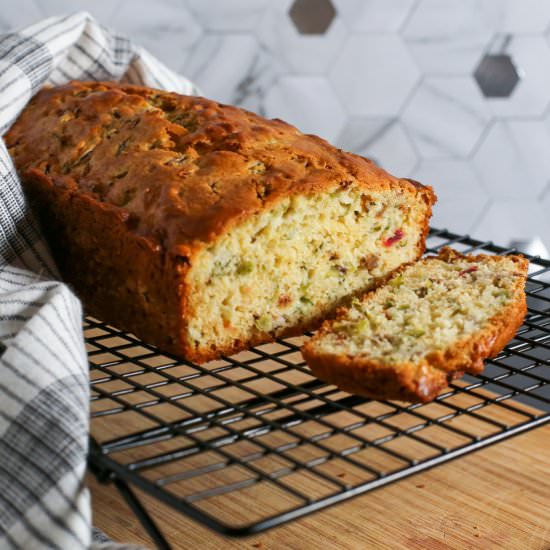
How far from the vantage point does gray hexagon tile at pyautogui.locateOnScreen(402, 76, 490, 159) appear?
3.46 m

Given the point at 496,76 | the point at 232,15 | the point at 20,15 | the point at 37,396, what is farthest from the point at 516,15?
the point at 37,396

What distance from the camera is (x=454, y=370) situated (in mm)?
1432

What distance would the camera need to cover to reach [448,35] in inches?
134

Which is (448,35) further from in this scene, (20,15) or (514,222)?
(20,15)

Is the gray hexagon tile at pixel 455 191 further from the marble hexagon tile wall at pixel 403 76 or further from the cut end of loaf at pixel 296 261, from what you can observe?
the cut end of loaf at pixel 296 261

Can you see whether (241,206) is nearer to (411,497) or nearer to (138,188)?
(138,188)

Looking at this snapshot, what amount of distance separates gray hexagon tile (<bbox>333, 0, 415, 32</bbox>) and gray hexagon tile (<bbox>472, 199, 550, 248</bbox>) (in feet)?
2.77

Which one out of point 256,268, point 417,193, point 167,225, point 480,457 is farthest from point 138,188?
point 480,457

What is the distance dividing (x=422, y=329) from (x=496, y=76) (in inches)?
86.7

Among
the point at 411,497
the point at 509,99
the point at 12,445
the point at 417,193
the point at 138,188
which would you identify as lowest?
the point at 411,497

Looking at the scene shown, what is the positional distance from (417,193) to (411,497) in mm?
622

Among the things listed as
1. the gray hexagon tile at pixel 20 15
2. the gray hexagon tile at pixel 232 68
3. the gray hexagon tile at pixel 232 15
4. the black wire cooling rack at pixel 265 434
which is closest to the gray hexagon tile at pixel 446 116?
the gray hexagon tile at pixel 232 68

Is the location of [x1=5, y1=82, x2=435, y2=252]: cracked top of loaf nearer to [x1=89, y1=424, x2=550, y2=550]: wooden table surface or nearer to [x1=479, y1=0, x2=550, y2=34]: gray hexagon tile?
[x1=89, y1=424, x2=550, y2=550]: wooden table surface

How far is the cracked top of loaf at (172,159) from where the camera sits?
5.09 ft
